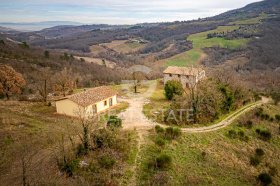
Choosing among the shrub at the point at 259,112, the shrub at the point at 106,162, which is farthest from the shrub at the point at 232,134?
the shrub at the point at 106,162

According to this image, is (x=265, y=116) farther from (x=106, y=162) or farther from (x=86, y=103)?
(x=106, y=162)

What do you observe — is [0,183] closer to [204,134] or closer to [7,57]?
[204,134]

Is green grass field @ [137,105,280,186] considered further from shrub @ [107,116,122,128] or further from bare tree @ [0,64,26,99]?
bare tree @ [0,64,26,99]

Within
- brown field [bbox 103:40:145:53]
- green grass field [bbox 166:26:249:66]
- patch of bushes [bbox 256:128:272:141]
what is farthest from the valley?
brown field [bbox 103:40:145:53]

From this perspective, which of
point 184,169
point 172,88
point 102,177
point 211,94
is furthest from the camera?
point 172,88

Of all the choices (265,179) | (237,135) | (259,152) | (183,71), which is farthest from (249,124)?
(183,71)

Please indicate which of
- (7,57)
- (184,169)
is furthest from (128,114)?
(7,57)
